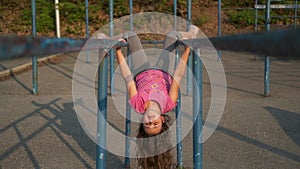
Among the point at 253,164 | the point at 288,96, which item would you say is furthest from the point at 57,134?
the point at 288,96

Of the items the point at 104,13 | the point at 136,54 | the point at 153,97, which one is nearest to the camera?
the point at 153,97

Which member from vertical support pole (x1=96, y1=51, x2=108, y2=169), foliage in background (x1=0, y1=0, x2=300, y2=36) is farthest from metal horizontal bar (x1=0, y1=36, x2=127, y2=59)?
foliage in background (x1=0, y1=0, x2=300, y2=36)

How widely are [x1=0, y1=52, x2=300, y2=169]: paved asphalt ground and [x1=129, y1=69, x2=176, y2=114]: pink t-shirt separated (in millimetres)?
811

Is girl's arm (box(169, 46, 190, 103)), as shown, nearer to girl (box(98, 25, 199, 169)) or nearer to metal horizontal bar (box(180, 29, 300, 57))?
girl (box(98, 25, 199, 169))

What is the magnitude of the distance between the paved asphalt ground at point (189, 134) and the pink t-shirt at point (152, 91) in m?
0.81

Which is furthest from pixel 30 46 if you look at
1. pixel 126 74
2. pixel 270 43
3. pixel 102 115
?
pixel 126 74

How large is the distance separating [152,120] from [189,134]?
1.83m

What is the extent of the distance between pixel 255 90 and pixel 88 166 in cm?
419

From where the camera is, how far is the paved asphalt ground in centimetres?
362

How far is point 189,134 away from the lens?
14.8 ft

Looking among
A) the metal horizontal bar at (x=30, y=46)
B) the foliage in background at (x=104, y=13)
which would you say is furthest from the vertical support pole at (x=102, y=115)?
the foliage in background at (x=104, y=13)

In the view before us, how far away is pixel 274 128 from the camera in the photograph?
4547mm

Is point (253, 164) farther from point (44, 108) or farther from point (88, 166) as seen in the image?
point (44, 108)

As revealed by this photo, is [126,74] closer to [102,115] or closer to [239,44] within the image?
[102,115]
